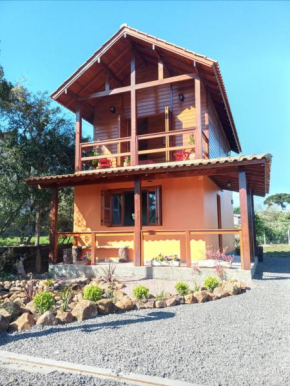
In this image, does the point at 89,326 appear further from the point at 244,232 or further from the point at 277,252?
the point at 277,252

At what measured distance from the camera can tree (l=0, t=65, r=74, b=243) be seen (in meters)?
13.0

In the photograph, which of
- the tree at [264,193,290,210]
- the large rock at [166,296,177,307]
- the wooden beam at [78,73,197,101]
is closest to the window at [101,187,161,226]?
the wooden beam at [78,73,197,101]

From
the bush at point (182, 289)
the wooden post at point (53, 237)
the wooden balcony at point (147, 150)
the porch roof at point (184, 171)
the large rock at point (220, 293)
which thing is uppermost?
the wooden balcony at point (147, 150)

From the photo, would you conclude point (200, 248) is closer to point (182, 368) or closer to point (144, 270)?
point (144, 270)

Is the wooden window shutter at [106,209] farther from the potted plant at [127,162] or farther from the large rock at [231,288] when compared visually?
the large rock at [231,288]

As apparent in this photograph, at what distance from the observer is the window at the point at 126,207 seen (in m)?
10.8

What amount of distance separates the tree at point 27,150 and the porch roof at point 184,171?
283cm

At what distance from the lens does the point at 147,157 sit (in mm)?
12570

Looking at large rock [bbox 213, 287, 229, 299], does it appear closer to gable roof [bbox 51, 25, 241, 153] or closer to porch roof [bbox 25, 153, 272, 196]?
porch roof [bbox 25, 153, 272, 196]

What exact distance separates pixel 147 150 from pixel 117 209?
286cm

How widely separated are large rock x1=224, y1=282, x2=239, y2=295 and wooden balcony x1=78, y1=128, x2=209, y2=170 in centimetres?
474

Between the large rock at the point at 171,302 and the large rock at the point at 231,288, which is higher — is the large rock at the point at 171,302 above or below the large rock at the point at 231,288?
below

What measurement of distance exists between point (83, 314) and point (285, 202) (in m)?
56.6

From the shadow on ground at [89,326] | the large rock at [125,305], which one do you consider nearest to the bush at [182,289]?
the shadow on ground at [89,326]
